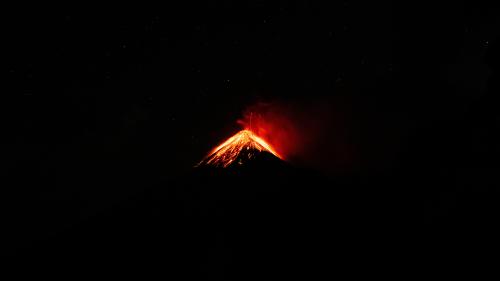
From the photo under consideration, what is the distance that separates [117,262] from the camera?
1224 centimetres

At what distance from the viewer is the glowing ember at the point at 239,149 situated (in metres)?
21.2

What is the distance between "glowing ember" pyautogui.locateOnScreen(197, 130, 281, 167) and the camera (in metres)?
21.2

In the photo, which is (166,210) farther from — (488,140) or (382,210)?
(488,140)

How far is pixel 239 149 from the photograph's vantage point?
2239 cm

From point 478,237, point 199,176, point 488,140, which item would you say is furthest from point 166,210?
point 488,140

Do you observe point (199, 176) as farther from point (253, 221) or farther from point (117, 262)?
point (117, 262)

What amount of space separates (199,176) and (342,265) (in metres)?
10.8

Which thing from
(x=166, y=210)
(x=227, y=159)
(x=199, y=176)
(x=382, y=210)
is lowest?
(x=166, y=210)

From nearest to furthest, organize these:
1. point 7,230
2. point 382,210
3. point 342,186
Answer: point 382,210
point 342,186
point 7,230

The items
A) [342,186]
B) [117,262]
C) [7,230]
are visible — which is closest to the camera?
[117,262]

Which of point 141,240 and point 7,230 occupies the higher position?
point 7,230

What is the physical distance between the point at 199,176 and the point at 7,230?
2969 cm

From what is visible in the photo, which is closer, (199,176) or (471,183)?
(471,183)

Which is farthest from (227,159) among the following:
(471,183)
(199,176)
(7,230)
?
(7,230)
